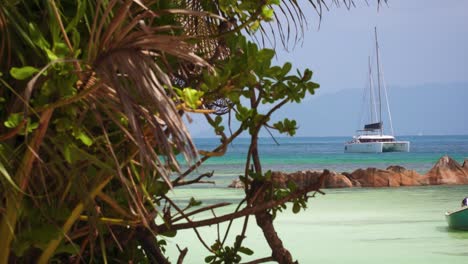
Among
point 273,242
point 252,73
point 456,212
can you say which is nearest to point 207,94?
point 252,73

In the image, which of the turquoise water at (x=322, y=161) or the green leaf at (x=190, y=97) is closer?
the green leaf at (x=190, y=97)

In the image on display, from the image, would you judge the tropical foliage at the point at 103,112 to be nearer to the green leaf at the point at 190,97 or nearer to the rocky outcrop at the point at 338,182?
the green leaf at the point at 190,97

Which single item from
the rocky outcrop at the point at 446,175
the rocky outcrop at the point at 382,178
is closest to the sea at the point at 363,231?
the rocky outcrop at the point at 382,178

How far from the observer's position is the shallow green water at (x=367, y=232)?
29.8 ft

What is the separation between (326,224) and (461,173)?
7.90 metres

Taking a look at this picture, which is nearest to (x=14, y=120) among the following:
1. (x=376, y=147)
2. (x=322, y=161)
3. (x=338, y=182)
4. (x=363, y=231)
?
(x=363, y=231)

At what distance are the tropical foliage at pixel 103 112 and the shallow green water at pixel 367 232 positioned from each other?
6293 mm

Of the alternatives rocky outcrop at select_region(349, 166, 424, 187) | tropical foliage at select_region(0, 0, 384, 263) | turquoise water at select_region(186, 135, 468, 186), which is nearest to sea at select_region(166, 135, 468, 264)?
rocky outcrop at select_region(349, 166, 424, 187)

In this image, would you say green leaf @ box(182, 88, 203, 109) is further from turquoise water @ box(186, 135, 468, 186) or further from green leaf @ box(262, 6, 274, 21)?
turquoise water @ box(186, 135, 468, 186)

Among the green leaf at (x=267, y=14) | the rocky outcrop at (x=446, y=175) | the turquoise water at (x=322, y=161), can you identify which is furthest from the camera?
the turquoise water at (x=322, y=161)

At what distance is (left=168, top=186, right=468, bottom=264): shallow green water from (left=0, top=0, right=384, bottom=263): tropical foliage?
20.6 ft

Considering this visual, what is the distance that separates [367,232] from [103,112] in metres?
10.0

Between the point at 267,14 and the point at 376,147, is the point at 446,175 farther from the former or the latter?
the point at 376,147

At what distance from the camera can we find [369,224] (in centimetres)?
1223
